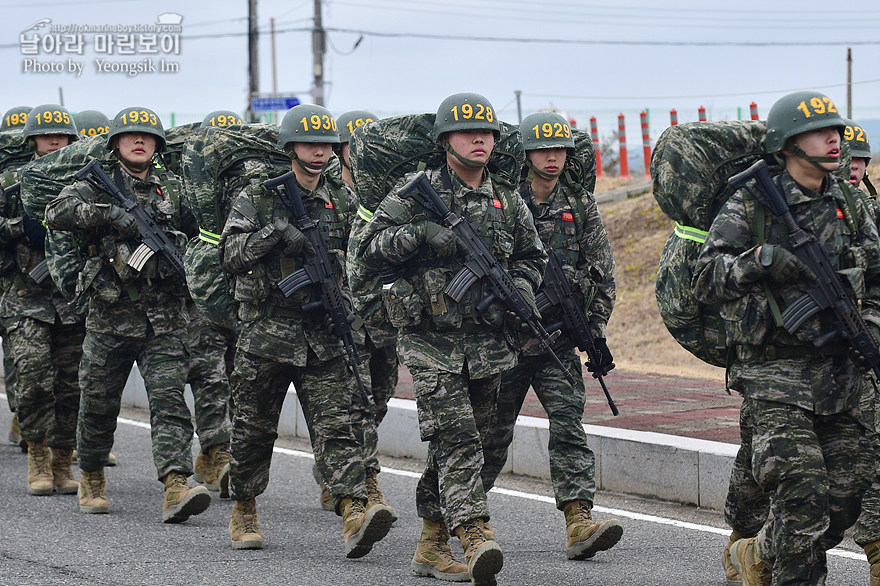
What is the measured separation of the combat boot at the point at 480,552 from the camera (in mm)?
6207

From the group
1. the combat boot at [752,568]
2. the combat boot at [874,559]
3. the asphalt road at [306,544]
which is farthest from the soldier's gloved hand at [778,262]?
the asphalt road at [306,544]

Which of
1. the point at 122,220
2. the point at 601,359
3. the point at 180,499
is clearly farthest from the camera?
the point at 122,220

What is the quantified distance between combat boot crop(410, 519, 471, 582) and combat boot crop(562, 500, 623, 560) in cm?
65

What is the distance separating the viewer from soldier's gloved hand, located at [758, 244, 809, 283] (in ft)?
18.0

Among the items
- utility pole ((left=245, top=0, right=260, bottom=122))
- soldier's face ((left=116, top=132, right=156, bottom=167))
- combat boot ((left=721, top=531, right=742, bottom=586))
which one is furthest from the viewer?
utility pole ((left=245, top=0, right=260, bottom=122))

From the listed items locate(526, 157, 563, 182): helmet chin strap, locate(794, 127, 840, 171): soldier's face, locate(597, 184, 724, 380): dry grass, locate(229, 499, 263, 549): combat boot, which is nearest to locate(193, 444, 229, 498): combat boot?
locate(229, 499, 263, 549): combat boot

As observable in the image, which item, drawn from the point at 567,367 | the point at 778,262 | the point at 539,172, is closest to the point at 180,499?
the point at 567,367

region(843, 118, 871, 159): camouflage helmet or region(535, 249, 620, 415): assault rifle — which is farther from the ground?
region(843, 118, 871, 159): camouflage helmet

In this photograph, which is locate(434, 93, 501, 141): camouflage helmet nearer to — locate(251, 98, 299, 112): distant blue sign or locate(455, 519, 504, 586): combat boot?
locate(455, 519, 504, 586): combat boot

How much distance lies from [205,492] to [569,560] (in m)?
2.19

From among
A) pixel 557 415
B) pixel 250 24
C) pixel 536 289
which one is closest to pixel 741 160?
pixel 536 289

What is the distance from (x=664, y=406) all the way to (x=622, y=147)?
1607cm

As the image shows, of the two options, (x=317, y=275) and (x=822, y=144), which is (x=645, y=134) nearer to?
(x=317, y=275)

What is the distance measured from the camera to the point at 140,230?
837 cm
